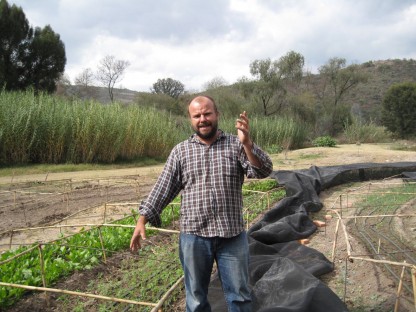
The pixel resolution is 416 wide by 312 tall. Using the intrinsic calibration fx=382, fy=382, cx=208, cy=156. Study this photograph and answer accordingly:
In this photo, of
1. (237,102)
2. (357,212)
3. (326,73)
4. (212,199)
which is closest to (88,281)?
(212,199)

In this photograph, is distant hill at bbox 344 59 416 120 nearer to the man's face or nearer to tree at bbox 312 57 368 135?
tree at bbox 312 57 368 135

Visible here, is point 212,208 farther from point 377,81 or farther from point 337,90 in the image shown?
point 377,81

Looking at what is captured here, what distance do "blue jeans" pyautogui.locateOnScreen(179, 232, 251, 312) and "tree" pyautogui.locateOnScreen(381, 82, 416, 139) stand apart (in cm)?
2339

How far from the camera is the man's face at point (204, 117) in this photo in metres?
1.92

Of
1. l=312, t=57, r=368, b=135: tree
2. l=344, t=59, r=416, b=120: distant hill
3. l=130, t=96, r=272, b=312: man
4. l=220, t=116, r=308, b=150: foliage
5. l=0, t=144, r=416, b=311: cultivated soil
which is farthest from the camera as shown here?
l=344, t=59, r=416, b=120: distant hill

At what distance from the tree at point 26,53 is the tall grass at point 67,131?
6.83 metres

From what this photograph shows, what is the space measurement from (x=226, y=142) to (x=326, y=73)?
1211 inches

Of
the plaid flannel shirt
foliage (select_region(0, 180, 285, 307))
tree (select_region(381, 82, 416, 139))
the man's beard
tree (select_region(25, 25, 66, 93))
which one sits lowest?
foliage (select_region(0, 180, 285, 307))

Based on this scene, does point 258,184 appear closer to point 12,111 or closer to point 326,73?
point 12,111

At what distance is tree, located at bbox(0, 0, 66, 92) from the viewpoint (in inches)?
680

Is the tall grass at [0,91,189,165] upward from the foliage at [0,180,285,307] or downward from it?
upward

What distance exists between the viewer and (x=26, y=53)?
720 inches

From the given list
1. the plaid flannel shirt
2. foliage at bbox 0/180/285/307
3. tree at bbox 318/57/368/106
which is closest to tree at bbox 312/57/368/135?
tree at bbox 318/57/368/106

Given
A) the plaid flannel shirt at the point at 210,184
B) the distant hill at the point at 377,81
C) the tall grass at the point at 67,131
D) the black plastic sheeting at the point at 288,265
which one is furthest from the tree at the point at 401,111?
the plaid flannel shirt at the point at 210,184
